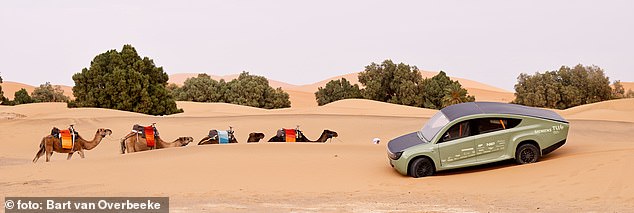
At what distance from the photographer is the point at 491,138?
15039 mm

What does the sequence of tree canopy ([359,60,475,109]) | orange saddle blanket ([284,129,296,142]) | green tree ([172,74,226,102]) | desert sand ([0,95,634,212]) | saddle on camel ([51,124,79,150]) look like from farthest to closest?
green tree ([172,74,226,102]) → tree canopy ([359,60,475,109]) → orange saddle blanket ([284,129,296,142]) → saddle on camel ([51,124,79,150]) → desert sand ([0,95,634,212])

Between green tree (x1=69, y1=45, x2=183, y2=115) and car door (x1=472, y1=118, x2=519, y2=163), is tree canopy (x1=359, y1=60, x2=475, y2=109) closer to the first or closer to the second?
green tree (x1=69, y1=45, x2=183, y2=115)

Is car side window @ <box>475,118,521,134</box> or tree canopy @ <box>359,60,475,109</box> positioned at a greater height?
tree canopy @ <box>359,60,475,109</box>

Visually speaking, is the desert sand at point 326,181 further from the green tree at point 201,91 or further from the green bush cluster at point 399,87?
the green tree at point 201,91

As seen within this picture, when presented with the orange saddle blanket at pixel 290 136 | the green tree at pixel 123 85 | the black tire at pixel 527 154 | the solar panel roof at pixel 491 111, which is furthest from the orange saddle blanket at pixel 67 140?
the green tree at pixel 123 85

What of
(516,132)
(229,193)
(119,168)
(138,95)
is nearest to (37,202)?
(229,193)

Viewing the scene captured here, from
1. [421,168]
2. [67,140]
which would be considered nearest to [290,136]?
[67,140]

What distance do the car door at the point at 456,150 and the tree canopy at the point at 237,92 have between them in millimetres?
64970

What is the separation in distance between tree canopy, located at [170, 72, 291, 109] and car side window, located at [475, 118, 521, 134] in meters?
64.9

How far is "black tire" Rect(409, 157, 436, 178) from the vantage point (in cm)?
1501

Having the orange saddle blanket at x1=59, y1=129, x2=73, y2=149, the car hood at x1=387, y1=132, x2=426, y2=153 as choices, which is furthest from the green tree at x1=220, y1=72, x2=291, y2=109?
the car hood at x1=387, y1=132, x2=426, y2=153

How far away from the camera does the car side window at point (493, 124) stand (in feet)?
50.0

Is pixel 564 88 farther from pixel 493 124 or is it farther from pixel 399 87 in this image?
pixel 493 124

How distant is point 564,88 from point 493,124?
2664 inches
